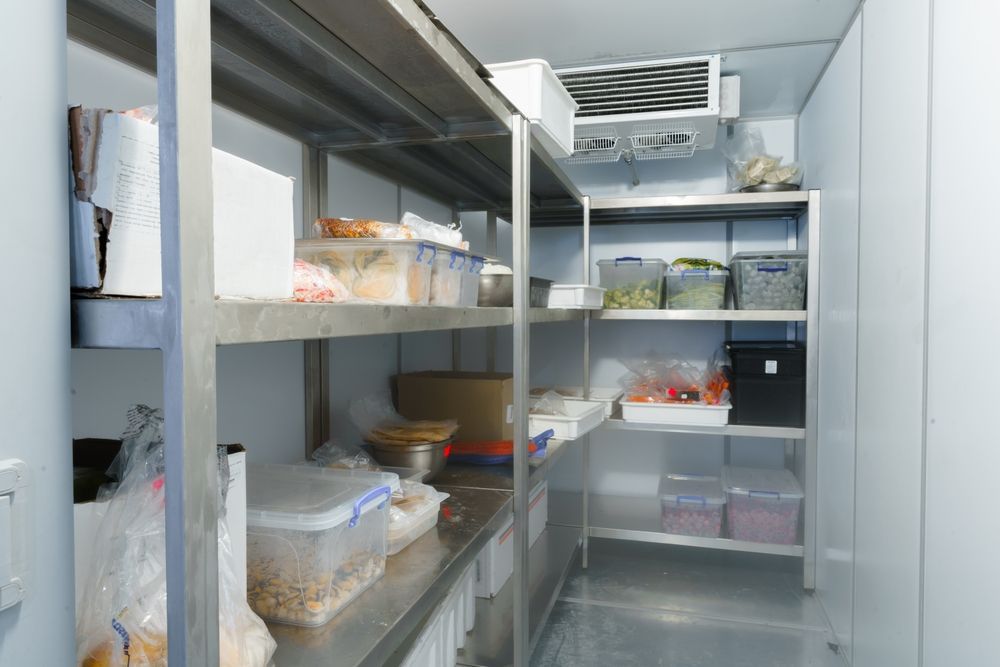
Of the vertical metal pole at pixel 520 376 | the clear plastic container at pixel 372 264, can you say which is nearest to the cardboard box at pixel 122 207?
the clear plastic container at pixel 372 264

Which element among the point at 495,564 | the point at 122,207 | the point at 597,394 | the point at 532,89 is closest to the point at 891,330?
the point at 532,89

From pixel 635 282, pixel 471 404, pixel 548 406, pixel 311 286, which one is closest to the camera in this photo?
pixel 311 286

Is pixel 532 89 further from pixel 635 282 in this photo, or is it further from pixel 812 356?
pixel 812 356

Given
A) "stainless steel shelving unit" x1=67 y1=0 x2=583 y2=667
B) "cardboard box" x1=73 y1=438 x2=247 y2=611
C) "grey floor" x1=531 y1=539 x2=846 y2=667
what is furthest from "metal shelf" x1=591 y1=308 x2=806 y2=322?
"cardboard box" x1=73 y1=438 x2=247 y2=611

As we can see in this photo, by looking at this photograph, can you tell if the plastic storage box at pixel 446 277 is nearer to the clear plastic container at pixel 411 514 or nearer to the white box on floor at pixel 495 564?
the clear plastic container at pixel 411 514

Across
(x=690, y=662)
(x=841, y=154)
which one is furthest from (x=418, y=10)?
(x=690, y=662)

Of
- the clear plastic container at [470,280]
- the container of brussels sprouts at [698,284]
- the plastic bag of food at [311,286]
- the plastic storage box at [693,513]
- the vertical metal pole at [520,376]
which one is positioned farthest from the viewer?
the plastic storage box at [693,513]

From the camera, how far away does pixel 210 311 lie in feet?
1.90

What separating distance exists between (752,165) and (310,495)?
2409 mm

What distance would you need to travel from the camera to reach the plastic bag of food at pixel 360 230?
121 centimetres

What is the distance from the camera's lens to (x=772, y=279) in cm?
266

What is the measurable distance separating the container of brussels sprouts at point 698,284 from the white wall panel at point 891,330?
0.77 m

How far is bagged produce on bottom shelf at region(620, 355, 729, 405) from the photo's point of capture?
2.75 meters

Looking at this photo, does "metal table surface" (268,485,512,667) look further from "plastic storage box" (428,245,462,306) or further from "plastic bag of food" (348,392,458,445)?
"plastic storage box" (428,245,462,306)
